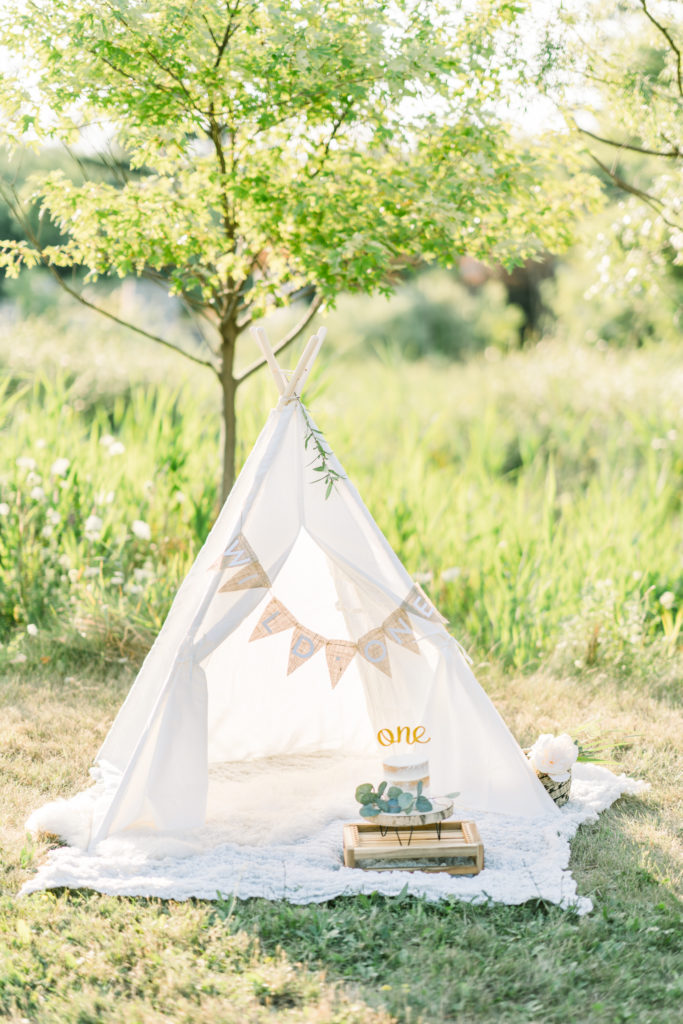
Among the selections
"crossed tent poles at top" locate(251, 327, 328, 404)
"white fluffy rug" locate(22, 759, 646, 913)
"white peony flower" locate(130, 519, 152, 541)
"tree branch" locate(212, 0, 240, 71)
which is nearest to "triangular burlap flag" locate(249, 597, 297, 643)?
"white fluffy rug" locate(22, 759, 646, 913)

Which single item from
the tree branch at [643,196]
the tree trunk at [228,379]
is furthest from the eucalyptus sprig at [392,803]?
the tree branch at [643,196]

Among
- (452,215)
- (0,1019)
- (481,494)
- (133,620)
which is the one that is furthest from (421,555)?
(0,1019)

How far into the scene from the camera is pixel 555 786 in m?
3.40

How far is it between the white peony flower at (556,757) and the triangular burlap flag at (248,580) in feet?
3.57

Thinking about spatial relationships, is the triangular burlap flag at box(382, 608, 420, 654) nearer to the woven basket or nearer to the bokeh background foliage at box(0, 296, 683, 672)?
the woven basket

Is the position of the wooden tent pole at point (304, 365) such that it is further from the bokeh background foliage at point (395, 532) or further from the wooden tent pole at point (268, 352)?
the bokeh background foliage at point (395, 532)

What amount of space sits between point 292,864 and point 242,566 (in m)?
0.93

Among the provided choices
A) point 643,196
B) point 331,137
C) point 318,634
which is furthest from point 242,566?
point 643,196

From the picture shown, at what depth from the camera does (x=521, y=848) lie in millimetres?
3145

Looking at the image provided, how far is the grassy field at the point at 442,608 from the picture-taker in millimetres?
2516

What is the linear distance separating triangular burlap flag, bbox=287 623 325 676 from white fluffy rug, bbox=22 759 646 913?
508 mm

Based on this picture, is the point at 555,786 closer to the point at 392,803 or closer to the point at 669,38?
the point at 392,803

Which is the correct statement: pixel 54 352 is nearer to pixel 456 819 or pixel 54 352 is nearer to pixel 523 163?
pixel 523 163

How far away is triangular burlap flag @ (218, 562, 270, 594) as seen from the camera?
3.22 metres
